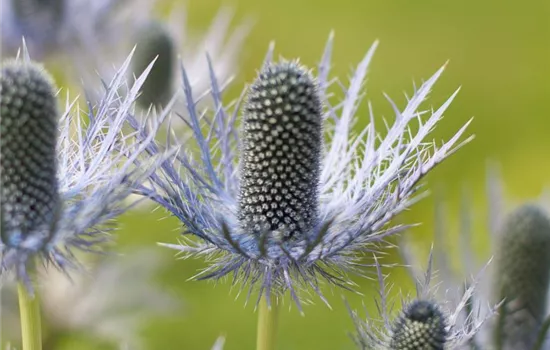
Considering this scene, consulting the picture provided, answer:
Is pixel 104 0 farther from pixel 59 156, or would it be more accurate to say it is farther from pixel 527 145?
pixel 527 145

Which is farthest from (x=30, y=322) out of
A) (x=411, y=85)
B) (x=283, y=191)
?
(x=411, y=85)

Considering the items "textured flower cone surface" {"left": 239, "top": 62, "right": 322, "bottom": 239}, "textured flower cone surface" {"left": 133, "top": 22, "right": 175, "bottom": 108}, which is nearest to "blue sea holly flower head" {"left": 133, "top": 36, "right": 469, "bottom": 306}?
"textured flower cone surface" {"left": 239, "top": 62, "right": 322, "bottom": 239}

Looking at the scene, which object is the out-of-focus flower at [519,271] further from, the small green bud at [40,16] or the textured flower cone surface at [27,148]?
the small green bud at [40,16]

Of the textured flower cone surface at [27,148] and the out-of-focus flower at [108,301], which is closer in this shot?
the textured flower cone surface at [27,148]

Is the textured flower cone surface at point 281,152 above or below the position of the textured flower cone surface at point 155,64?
below

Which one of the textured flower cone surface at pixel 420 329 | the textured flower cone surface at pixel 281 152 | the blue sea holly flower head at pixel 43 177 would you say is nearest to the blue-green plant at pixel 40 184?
the blue sea holly flower head at pixel 43 177
